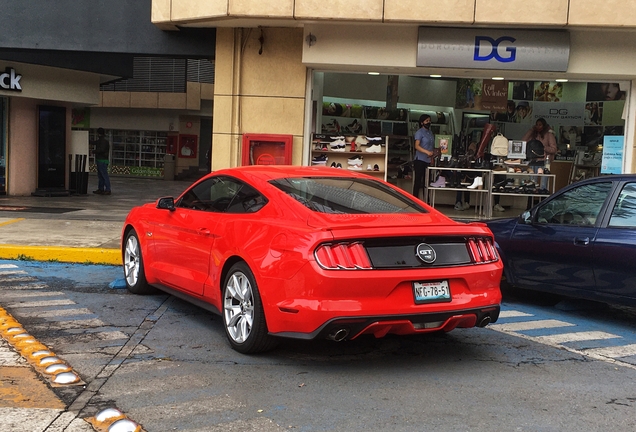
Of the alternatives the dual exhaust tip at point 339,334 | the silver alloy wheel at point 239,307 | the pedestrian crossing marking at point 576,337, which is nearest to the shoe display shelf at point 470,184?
the pedestrian crossing marking at point 576,337

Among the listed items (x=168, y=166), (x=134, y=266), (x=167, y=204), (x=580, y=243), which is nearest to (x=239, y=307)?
(x=167, y=204)

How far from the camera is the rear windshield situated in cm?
580

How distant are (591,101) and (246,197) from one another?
12.0 m

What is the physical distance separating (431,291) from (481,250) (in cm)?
66

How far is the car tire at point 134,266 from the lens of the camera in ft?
25.6

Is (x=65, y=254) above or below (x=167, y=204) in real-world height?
below

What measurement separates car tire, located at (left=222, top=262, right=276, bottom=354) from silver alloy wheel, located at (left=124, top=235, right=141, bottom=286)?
2.29 m

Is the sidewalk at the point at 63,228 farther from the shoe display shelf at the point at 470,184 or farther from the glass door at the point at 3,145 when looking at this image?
the shoe display shelf at the point at 470,184

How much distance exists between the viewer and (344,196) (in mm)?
6070

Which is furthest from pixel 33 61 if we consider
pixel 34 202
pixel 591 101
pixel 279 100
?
pixel 591 101

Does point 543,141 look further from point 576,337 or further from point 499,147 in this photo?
point 576,337

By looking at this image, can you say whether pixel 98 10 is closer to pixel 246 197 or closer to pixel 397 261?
pixel 246 197

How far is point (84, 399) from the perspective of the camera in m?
4.60

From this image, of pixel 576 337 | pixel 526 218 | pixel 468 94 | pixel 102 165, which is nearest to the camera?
pixel 576 337
